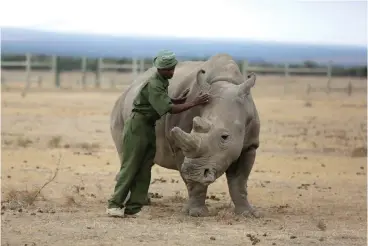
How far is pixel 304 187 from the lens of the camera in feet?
48.8

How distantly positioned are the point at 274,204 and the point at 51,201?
118 inches

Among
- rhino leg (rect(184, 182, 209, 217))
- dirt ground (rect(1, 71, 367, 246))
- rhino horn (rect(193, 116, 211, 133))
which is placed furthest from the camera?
rhino leg (rect(184, 182, 209, 217))

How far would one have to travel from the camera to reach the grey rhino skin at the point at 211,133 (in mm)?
10648

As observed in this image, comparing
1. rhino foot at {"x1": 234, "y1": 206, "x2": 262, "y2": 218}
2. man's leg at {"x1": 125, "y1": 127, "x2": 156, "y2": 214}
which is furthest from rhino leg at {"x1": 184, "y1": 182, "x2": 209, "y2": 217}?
man's leg at {"x1": 125, "y1": 127, "x2": 156, "y2": 214}

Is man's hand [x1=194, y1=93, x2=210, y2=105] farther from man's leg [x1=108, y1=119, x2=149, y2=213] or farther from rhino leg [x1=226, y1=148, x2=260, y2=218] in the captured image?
rhino leg [x1=226, y1=148, x2=260, y2=218]

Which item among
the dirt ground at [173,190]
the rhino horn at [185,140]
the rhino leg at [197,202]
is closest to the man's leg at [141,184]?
the dirt ground at [173,190]

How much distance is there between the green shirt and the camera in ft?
35.7

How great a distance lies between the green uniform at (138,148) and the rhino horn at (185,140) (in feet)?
2.13

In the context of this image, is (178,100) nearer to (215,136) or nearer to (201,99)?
(201,99)

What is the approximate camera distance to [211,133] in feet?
35.0

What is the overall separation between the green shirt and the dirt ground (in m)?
1.24

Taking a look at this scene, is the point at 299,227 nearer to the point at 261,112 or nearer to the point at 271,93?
the point at 261,112

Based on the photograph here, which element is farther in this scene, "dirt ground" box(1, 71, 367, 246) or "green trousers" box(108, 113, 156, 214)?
"green trousers" box(108, 113, 156, 214)

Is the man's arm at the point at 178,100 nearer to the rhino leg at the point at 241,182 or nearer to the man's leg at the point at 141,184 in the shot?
the man's leg at the point at 141,184
